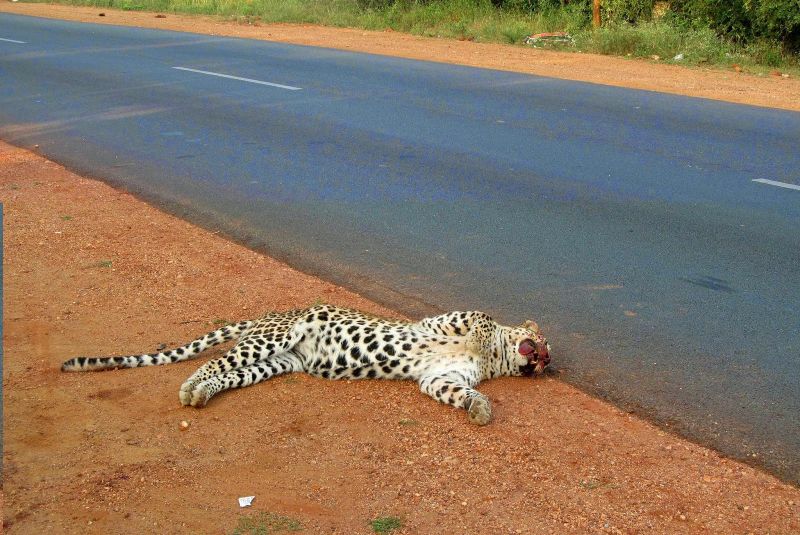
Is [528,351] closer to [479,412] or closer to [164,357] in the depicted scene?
[479,412]

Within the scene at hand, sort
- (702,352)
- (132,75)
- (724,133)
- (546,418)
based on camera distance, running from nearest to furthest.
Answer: (546,418)
(702,352)
(724,133)
(132,75)

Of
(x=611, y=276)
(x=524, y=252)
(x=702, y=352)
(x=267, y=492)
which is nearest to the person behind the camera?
(x=267, y=492)

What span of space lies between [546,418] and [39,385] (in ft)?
9.60

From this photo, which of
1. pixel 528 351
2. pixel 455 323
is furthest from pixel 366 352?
pixel 528 351

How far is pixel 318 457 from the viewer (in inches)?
201

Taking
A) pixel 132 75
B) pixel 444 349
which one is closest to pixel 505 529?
pixel 444 349

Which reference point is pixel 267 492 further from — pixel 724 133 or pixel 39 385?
pixel 724 133

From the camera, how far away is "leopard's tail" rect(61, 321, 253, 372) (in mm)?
6137

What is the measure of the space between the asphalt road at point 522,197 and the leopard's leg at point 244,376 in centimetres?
133

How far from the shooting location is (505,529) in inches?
173

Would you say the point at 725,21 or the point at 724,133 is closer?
the point at 724,133

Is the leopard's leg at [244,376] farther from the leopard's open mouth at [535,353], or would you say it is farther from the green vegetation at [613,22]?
the green vegetation at [613,22]

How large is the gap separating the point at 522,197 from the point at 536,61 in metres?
11.2

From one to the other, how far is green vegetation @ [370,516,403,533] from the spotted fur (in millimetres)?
1473
